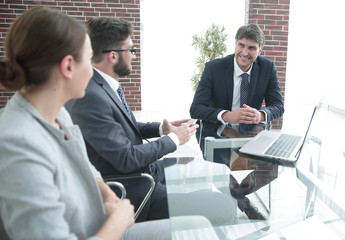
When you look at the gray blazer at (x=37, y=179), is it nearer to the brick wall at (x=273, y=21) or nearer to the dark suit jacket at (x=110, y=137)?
the dark suit jacket at (x=110, y=137)

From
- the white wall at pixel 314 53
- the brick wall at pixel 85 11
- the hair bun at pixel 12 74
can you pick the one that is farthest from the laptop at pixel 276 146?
the white wall at pixel 314 53

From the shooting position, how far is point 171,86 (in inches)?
217

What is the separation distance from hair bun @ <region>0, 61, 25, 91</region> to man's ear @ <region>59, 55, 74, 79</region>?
0.09 meters

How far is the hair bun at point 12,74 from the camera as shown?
2.30 feet

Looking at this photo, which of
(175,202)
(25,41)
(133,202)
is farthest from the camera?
(133,202)

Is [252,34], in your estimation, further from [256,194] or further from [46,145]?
[46,145]


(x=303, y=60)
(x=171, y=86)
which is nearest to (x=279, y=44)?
(x=303, y=60)

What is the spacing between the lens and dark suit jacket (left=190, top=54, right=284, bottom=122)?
7.33ft

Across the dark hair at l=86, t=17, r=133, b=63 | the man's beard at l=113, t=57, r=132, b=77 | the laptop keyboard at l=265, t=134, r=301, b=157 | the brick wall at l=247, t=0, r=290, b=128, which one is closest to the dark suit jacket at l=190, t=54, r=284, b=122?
the laptop keyboard at l=265, t=134, r=301, b=157

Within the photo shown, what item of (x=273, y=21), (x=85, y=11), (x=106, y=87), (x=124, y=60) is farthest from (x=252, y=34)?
(x=85, y=11)

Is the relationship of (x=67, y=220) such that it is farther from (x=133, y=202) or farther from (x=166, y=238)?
(x=133, y=202)

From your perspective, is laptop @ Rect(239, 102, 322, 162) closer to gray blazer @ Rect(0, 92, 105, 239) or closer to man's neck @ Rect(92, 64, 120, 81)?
man's neck @ Rect(92, 64, 120, 81)

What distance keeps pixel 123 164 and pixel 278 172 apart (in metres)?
0.67

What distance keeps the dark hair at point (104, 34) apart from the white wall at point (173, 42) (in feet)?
10.4
